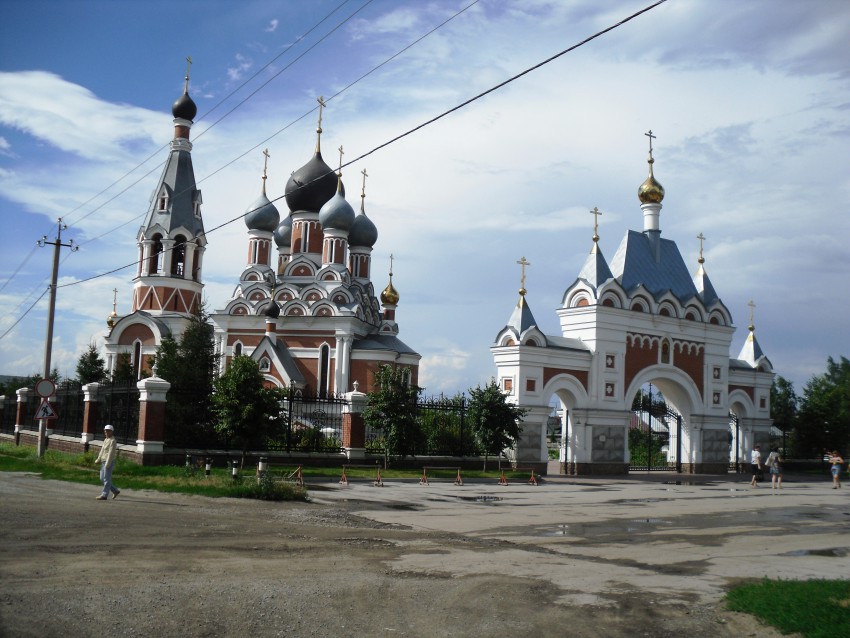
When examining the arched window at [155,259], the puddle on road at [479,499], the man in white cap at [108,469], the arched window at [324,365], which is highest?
the arched window at [155,259]

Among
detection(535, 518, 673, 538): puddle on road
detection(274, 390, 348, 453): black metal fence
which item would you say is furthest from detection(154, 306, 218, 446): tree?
detection(535, 518, 673, 538): puddle on road

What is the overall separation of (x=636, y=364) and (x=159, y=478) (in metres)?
20.9

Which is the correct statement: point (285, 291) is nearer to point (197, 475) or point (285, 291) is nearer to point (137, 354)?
point (137, 354)

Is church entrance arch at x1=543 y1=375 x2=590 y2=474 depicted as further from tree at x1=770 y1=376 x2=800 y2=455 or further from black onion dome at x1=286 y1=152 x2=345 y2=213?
black onion dome at x1=286 y1=152 x2=345 y2=213

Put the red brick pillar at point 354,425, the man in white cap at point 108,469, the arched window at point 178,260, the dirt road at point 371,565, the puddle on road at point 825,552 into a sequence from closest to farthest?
the dirt road at point 371,565
the puddle on road at point 825,552
the man in white cap at point 108,469
the red brick pillar at point 354,425
the arched window at point 178,260

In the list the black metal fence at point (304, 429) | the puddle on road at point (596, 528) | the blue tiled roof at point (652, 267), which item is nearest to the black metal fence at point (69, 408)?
the black metal fence at point (304, 429)

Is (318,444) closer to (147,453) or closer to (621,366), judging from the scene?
(147,453)

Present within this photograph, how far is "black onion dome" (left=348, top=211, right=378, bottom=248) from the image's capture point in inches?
2149

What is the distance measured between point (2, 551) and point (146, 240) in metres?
43.4

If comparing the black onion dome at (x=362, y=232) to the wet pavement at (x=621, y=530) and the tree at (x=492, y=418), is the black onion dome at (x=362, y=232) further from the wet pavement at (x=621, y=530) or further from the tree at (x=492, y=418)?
A: the wet pavement at (x=621, y=530)

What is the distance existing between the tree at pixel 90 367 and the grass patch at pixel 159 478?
28918 millimetres

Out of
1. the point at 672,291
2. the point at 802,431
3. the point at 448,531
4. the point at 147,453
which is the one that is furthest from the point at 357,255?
the point at 448,531

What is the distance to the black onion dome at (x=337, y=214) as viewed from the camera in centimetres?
5106

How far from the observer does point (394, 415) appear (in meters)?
26.4
